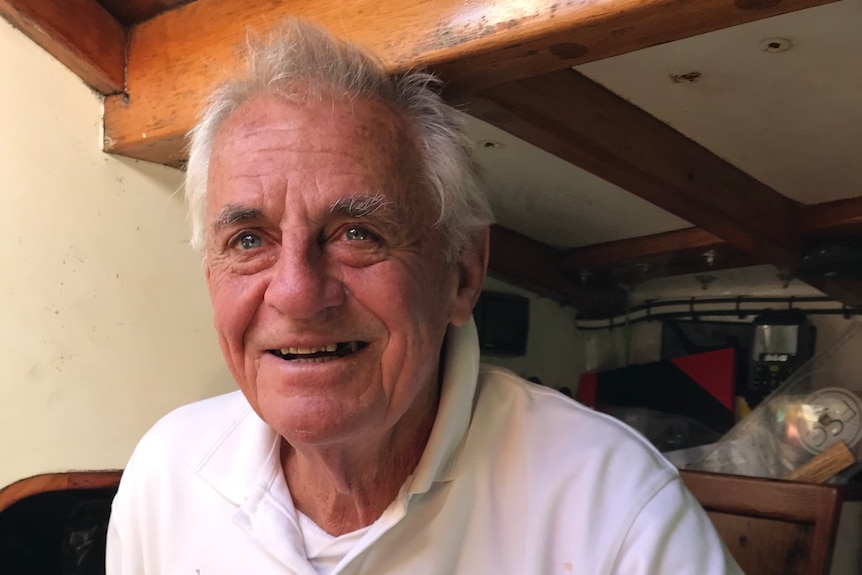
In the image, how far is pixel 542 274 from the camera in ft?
6.77

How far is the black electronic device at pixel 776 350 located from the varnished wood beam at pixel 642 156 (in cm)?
44

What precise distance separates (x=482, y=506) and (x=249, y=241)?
472 millimetres

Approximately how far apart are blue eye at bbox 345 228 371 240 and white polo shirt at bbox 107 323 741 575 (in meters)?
0.24

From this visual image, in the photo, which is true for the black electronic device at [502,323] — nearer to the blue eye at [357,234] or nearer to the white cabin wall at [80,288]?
the white cabin wall at [80,288]

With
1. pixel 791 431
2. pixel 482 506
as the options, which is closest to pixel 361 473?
pixel 482 506

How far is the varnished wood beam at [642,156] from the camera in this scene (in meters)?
1.03

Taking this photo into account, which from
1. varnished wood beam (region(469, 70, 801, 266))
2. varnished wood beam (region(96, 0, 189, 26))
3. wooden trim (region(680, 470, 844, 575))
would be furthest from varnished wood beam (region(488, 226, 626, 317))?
varnished wood beam (region(96, 0, 189, 26))

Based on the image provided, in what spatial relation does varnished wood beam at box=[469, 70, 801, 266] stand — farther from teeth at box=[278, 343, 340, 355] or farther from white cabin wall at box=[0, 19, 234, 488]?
white cabin wall at box=[0, 19, 234, 488]

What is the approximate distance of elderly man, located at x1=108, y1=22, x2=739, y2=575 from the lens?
813 mm

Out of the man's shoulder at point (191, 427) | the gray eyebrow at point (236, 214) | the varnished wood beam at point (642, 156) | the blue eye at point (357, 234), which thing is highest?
the varnished wood beam at point (642, 156)

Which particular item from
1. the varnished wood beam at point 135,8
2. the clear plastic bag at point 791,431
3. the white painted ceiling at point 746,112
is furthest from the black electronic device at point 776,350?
the varnished wood beam at point 135,8

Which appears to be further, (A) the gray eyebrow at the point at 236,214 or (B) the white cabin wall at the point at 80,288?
(B) the white cabin wall at the point at 80,288

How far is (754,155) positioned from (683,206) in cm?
16

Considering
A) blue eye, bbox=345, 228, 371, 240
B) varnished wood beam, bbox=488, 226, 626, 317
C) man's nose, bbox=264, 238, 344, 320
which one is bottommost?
man's nose, bbox=264, 238, 344, 320
